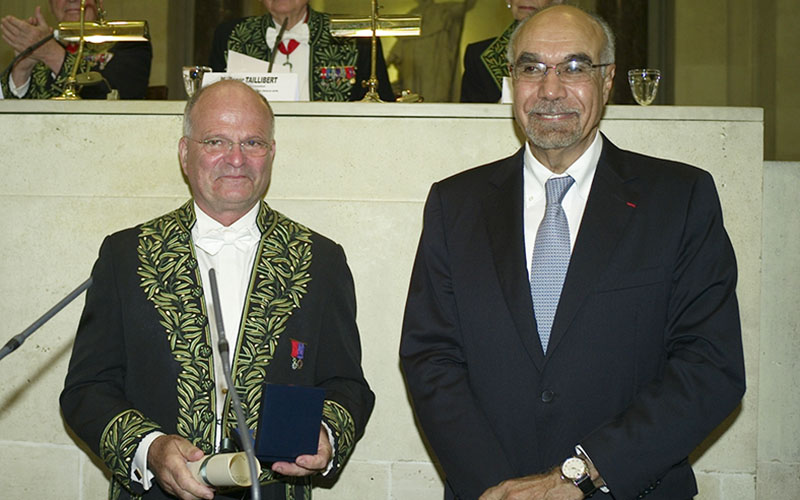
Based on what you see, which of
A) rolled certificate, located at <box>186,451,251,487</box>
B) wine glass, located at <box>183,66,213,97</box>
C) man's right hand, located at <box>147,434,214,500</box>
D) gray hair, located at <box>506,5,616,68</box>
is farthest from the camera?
wine glass, located at <box>183,66,213,97</box>

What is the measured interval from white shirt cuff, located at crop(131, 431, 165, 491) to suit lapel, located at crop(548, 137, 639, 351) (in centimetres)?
110

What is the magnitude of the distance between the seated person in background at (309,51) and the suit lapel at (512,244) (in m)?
1.72

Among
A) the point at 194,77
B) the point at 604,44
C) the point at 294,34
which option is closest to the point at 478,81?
the point at 294,34

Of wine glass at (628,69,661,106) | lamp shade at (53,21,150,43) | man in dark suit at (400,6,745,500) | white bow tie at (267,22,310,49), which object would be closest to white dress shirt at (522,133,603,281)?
man in dark suit at (400,6,745,500)

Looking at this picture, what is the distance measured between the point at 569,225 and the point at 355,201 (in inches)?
39.3

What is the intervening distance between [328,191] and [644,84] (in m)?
1.16

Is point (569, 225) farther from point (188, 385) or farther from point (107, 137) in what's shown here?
point (107, 137)

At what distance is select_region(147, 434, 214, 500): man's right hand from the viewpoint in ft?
8.43

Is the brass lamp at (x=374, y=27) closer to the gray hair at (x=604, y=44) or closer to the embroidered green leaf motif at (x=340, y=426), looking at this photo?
the gray hair at (x=604, y=44)

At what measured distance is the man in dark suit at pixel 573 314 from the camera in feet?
8.73

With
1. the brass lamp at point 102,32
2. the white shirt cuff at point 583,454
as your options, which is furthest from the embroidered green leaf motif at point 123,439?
the brass lamp at point 102,32

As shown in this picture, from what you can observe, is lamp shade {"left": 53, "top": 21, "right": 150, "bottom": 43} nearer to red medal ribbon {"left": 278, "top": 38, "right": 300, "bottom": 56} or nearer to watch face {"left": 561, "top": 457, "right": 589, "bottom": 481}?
red medal ribbon {"left": 278, "top": 38, "right": 300, "bottom": 56}

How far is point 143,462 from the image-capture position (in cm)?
284

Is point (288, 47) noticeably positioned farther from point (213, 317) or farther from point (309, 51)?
→ point (213, 317)
